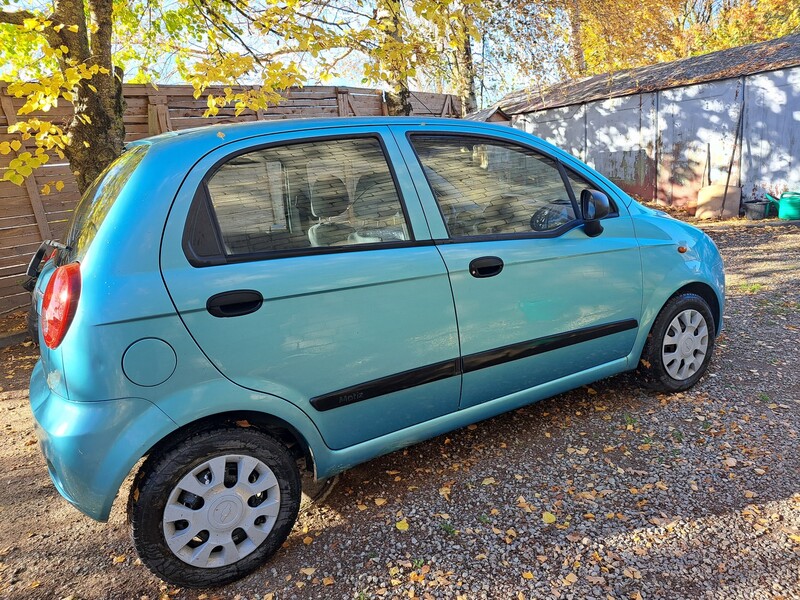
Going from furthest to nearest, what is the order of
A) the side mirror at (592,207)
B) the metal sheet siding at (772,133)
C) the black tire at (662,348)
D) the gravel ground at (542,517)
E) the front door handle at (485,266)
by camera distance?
1. the metal sheet siding at (772,133)
2. the black tire at (662,348)
3. the side mirror at (592,207)
4. the front door handle at (485,266)
5. the gravel ground at (542,517)

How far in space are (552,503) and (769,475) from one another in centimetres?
110

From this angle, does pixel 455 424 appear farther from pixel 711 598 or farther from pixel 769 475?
pixel 769 475

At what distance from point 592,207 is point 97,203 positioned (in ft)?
7.85

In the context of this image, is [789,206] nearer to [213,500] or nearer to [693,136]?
[693,136]

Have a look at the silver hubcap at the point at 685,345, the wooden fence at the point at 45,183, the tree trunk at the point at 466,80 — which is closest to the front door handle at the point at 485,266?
the silver hubcap at the point at 685,345

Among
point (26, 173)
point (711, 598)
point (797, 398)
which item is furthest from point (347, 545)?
point (26, 173)

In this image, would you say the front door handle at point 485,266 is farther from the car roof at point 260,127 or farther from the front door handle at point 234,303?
the front door handle at point 234,303

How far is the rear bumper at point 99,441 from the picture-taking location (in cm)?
185

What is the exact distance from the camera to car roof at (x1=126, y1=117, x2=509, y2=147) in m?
2.17

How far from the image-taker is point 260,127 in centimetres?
229

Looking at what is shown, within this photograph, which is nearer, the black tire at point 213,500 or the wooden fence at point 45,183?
the black tire at point 213,500

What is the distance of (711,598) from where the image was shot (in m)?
1.92

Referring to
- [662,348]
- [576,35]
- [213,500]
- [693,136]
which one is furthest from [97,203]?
[693,136]

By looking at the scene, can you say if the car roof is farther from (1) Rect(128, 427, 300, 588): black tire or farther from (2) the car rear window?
(1) Rect(128, 427, 300, 588): black tire
